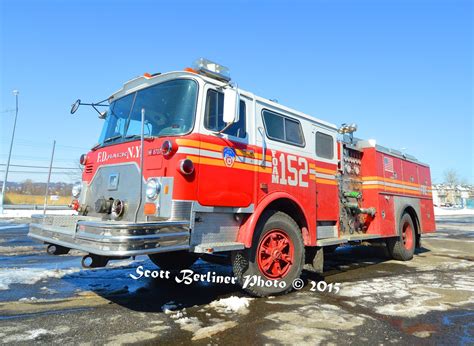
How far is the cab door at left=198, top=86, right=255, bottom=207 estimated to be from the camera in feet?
13.2

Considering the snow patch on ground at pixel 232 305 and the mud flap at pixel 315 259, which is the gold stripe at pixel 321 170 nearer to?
the mud flap at pixel 315 259

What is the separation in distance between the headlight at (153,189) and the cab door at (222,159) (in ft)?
1.53

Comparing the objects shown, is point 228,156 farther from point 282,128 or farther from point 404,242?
point 404,242

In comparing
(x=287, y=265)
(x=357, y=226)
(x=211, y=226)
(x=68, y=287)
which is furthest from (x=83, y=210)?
(x=357, y=226)

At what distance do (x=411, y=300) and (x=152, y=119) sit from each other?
4.22 m

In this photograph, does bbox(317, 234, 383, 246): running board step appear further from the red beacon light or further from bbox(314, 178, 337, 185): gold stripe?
the red beacon light

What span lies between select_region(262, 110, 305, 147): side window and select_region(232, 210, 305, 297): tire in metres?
1.18

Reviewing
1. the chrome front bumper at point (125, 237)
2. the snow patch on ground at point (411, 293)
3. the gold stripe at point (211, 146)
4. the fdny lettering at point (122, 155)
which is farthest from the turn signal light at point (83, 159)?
the snow patch on ground at point (411, 293)

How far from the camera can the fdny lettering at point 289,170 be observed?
5.05 meters

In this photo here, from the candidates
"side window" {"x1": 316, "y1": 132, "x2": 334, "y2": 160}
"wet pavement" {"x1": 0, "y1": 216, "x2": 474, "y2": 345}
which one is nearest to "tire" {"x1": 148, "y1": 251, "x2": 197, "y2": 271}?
"wet pavement" {"x1": 0, "y1": 216, "x2": 474, "y2": 345}

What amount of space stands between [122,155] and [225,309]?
91.1 inches

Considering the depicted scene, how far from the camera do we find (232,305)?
4.13 metres

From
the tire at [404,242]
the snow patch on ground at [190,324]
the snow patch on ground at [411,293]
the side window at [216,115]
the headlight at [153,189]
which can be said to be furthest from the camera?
the tire at [404,242]

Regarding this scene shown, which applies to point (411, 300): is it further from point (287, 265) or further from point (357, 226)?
point (357, 226)
